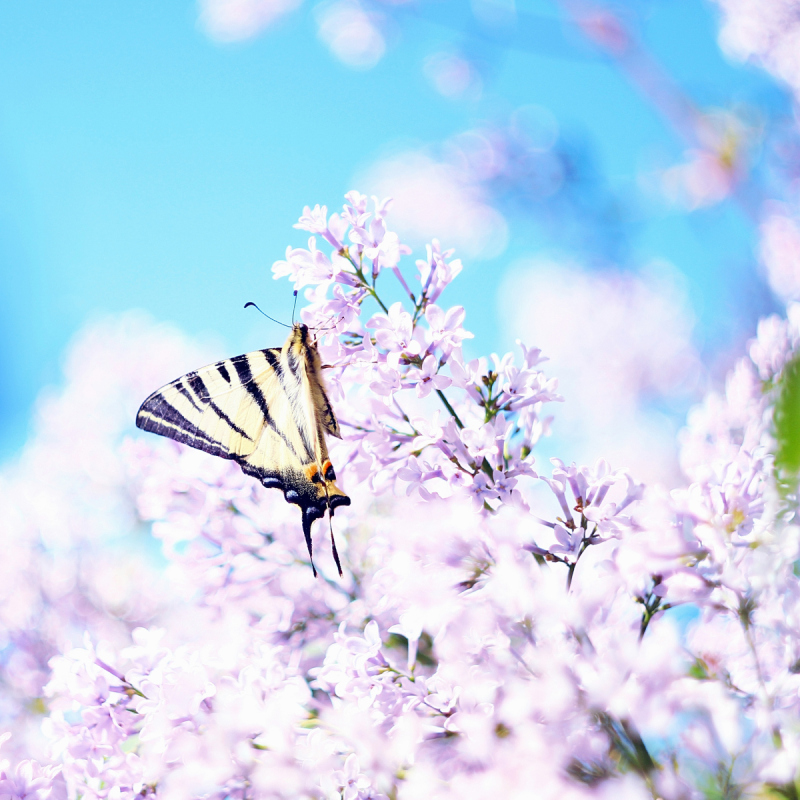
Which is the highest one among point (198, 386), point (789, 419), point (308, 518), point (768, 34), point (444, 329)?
point (768, 34)

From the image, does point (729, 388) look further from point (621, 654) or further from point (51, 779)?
point (51, 779)

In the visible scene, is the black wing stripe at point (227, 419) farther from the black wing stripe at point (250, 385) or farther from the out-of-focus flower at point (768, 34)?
the out-of-focus flower at point (768, 34)

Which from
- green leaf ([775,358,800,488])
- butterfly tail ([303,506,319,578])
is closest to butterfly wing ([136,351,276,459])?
butterfly tail ([303,506,319,578])

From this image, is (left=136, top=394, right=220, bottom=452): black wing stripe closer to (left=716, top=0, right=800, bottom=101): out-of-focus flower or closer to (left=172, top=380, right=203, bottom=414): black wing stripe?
(left=172, top=380, right=203, bottom=414): black wing stripe

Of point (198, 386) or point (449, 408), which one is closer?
point (449, 408)

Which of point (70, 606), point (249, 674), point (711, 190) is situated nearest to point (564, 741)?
point (249, 674)

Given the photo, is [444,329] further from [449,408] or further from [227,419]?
[227,419]

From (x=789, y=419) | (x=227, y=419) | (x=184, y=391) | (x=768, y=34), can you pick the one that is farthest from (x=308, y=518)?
(x=768, y=34)
